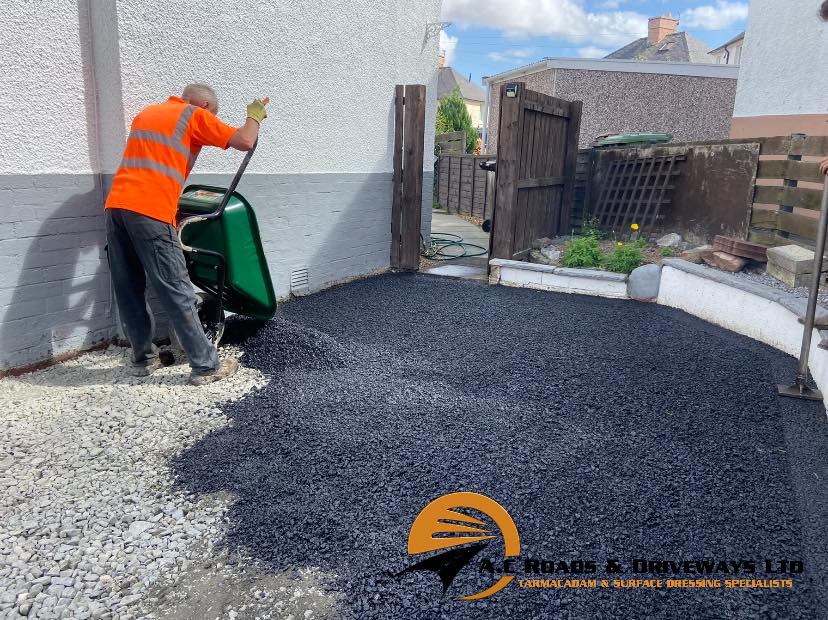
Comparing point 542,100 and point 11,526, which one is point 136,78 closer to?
point 11,526

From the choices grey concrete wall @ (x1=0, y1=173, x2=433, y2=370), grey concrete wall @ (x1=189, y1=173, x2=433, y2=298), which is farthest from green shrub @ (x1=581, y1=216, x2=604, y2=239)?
grey concrete wall @ (x1=0, y1=173, x2=433, y2=370)

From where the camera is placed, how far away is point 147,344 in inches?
157

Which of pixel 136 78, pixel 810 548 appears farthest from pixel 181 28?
pixel 810 548

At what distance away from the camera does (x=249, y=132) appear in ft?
12.8

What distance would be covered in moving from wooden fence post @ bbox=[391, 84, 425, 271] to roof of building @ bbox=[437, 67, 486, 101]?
4320 centimetres

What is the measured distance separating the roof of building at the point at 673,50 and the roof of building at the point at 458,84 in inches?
793

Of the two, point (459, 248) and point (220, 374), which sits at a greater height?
point (220, 374)

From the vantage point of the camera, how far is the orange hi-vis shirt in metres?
3.64

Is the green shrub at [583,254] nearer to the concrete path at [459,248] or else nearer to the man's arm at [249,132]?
the concrete path at [459,248]

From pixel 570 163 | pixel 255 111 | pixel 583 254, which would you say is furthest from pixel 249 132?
pixel 570 163

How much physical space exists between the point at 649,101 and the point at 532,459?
16.2m

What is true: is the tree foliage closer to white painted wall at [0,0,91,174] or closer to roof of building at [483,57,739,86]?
roof of building at [483,57,739,86]

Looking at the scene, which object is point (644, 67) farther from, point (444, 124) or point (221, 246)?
point (221, 246)

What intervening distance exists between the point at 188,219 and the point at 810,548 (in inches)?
143
